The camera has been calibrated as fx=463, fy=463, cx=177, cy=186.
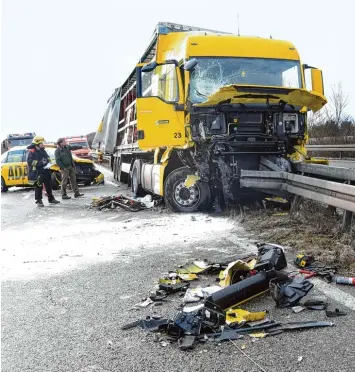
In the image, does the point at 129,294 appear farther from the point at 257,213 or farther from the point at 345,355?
the point at 257,213

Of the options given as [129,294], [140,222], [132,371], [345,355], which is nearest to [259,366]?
[345,355]

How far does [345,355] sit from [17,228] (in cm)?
633

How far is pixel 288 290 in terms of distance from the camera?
363 cm

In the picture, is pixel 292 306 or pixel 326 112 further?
pixel 326 112

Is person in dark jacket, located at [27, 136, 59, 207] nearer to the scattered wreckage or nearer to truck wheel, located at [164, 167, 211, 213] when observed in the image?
truck wheel, located at [164, 167, 211, 213]

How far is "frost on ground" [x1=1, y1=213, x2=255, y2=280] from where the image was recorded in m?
5.26

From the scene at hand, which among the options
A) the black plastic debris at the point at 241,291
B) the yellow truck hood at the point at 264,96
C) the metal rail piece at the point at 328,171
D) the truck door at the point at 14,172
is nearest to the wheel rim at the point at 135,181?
the yellow truck hood at the point at 264,96

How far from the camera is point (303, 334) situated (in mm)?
3020

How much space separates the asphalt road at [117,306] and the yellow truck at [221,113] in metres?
1.23

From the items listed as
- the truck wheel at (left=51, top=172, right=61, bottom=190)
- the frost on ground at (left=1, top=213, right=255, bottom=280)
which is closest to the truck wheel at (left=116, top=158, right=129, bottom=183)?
the truck wheel at (left=51, top=172, right=61, bottom=190)

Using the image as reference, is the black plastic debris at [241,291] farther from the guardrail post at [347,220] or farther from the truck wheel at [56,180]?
the truck wheel at [56,180]

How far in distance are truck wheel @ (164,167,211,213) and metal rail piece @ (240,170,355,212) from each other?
0.97 m

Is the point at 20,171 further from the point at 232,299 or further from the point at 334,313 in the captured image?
the point at 334,313

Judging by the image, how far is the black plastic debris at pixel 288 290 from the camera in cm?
351
